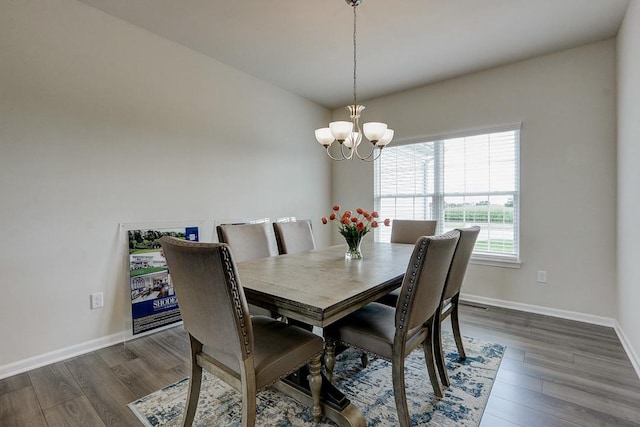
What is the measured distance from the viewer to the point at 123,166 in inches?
105

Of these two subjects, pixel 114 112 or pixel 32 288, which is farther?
pixel 114 112

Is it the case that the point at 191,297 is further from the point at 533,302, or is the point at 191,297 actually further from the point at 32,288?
the point at 533,302

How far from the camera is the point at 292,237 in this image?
2871mm

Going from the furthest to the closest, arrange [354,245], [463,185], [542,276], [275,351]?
[463,185] < [542,276] < [354,245] < [275,351]

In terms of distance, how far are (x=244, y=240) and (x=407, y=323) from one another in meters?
1.46

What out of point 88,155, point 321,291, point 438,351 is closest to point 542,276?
point 438,351

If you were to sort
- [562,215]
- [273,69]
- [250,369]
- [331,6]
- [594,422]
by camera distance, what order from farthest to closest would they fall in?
[273,69] → [562,215] → [331,6] → [594,422] → [250,369]

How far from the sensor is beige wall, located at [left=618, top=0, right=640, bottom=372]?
7.09ft

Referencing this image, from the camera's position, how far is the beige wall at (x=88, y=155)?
2137 mm

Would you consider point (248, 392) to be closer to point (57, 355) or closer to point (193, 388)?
point (193, 388)

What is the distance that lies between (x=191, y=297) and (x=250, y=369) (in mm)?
398

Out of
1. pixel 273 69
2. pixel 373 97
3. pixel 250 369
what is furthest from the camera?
pixel 373 97

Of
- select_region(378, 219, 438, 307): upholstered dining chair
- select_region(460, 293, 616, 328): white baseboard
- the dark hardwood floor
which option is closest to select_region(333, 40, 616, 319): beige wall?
select_region(460, 293, 616, 328): white baseboard

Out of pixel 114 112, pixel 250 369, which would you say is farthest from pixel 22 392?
pixel 114 112
